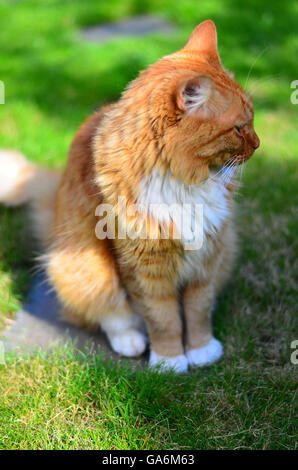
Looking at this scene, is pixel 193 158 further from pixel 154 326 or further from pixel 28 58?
pixel 28 58

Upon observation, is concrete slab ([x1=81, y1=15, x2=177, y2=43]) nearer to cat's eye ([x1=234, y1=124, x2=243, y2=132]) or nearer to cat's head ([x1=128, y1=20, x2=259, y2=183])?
cat's head ([x1=128, y1=20, x2=259, y2=183])

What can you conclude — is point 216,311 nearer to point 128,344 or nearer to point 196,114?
point 128,344

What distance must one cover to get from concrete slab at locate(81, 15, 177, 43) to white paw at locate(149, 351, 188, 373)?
11.9 ft

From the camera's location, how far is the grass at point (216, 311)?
1743mm

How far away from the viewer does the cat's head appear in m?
1.57

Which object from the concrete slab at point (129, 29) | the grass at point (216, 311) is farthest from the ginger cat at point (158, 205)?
the concrete slab at point (129, 29)

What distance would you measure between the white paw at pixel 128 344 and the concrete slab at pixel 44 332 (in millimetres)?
30

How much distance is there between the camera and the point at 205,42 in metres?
1.83

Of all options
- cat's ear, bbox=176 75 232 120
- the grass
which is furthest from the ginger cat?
the grass

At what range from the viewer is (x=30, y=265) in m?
2.64

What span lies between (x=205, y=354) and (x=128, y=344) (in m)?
0.33

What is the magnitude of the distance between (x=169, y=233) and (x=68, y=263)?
0.54 m

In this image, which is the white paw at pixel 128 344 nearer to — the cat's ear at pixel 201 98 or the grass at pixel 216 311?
the grass at pixel 216 311

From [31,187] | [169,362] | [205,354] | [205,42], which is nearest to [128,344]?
[169,362]
